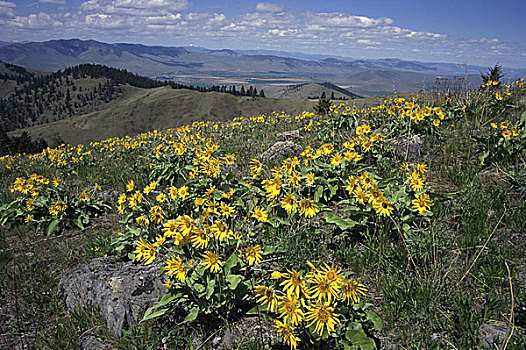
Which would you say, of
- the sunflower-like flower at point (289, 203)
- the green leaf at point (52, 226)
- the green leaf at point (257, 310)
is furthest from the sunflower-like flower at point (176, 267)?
the green leaf at point (52, 226)

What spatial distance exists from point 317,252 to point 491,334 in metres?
1.54

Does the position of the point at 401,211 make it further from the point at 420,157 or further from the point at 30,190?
the point at 30,190

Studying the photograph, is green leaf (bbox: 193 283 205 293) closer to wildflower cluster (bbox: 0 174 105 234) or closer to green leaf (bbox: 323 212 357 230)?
green leaf (bbox: 323 212 357 230)

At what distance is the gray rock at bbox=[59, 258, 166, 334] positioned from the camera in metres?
2.85

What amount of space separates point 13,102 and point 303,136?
232819 mm

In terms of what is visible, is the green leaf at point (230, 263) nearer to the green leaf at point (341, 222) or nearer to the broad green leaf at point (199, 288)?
the broad green leaf at point (199, 288)

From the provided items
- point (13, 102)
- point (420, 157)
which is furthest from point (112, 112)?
point (420, 157)

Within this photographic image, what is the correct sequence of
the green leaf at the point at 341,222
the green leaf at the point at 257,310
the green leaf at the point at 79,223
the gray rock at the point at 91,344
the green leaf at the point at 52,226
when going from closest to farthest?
the green leaf at the point at 257,310 → the gray rock at the point at 91,344 → the green leaf at the point at 341,222 → the green leaf at the point at 52,226 → the green leaf at the point at 79,223

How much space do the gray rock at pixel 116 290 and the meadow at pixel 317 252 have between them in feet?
0.38

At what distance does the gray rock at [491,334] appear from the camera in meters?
2.05

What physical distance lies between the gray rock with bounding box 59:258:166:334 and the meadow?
115 millimetres

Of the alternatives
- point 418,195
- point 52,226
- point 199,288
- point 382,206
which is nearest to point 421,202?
point 418,195

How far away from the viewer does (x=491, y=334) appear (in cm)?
216

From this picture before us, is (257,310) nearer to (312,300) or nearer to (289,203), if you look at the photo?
(312,300)
